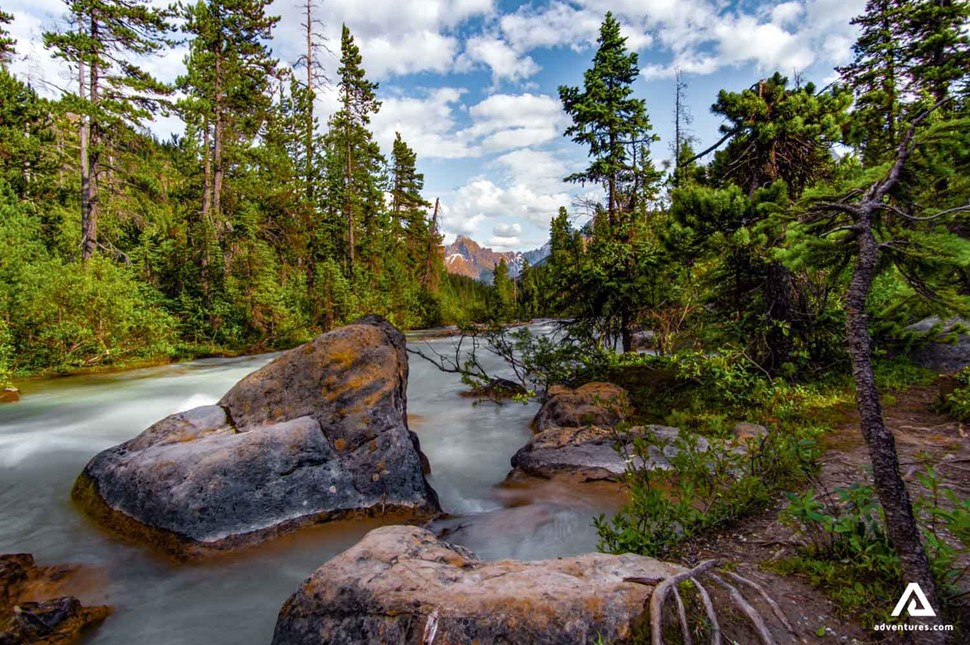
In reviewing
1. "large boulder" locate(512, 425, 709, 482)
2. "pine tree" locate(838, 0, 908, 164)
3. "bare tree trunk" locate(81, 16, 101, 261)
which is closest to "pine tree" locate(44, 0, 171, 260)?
"bare tree trunk" locate(81, 16, 101, 261)

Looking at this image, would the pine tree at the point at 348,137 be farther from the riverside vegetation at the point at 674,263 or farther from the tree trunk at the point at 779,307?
the tree trunk at the point at 779,307

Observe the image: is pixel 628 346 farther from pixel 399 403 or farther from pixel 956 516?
pixel 956 516

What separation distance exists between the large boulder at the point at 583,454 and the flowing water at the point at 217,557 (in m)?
0.33

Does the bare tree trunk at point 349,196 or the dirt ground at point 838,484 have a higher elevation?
the bare tree trunk at point 349,196

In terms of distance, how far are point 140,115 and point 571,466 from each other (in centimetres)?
2257

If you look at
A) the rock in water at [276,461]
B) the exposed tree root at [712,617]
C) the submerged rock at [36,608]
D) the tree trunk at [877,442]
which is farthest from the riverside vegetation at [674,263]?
the submerged rock at [36,608]

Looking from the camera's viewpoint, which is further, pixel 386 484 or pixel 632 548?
pixel 386 484

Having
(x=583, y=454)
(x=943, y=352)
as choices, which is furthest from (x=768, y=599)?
(x=943, y=352)

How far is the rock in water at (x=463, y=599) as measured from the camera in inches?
99.7

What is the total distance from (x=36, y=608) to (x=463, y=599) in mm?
4142

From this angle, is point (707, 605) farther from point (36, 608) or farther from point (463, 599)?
point (36, 608)

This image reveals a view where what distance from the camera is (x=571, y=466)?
685 cm

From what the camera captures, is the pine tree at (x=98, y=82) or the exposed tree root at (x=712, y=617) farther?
the pine tree at (x=98, y=82)

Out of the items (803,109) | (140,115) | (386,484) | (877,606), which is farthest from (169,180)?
(877,606)
